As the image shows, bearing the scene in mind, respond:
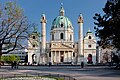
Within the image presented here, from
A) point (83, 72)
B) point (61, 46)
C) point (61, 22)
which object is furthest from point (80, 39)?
point (83, 72)

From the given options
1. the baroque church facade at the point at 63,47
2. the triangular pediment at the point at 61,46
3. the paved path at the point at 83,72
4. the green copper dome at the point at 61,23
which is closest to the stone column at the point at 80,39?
the baroque church facade at the point at 63,47

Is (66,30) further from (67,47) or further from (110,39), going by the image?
(110,39)

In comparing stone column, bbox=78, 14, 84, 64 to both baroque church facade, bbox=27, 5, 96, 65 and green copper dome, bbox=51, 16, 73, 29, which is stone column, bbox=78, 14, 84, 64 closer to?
baroque church facade, bbox=27, 5, 96, 65

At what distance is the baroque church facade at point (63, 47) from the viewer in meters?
127

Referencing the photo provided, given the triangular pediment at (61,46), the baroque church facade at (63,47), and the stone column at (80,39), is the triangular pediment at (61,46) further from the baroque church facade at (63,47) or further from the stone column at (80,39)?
the stone column at (80,39)

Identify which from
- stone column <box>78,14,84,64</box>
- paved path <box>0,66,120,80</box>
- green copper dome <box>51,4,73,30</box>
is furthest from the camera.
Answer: green copper dome <box>51,4,73,30</box>

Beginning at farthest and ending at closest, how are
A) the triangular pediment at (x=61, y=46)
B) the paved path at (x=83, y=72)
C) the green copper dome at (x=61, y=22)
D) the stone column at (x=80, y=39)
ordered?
the green copper dome at (x=61, y=22), the triangular pediment at (x=61, y=46), the stone column at (x=80, y=39), the paved path at (x=83, y=72)

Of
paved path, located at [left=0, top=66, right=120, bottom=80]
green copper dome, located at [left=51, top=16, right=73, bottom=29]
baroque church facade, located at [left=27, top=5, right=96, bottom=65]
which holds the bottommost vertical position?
paved path, located at [left=0, top=66, right=120, bottom=80]

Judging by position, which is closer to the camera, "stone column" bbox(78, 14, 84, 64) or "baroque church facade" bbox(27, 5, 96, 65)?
"stone column" bbox(78, 14, 84, 64)

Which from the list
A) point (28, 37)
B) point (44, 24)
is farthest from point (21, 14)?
point (44, 24)

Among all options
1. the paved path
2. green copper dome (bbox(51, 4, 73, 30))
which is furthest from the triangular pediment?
the paved path

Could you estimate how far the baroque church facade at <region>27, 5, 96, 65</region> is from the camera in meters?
127

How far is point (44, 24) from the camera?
126375 mm

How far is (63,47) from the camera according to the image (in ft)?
430
